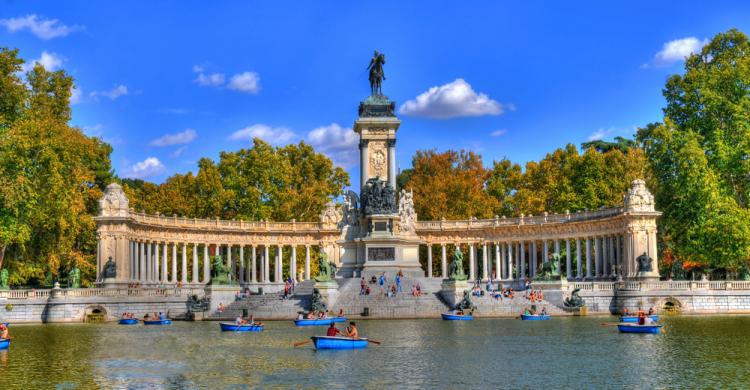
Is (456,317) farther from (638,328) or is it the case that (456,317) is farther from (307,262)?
(307,262)

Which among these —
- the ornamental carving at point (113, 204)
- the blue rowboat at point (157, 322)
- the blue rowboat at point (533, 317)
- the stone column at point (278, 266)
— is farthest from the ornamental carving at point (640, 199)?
the ornamental carving at point (113, 204)

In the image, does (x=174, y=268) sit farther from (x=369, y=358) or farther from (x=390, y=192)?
(x=369, y=358)

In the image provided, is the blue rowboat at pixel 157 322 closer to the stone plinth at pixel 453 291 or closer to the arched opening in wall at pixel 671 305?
the stone plinth at pixel 453 291

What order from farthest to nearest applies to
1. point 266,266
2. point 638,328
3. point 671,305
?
point 266,266, point 671,305, point 638,328

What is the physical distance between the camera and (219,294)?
5862 cm

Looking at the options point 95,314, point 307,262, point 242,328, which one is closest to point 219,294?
point 95,314

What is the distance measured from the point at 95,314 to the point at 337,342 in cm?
2793

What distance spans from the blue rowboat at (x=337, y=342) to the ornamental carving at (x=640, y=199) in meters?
41.9

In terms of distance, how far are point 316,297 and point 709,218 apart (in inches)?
1093

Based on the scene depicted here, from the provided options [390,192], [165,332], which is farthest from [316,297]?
[390,192]

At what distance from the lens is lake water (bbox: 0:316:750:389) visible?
24.8 metres

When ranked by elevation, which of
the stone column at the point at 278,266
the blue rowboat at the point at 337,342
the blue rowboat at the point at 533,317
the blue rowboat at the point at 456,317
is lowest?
the blue rowboat at the point at 533,317

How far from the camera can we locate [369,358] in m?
30.0

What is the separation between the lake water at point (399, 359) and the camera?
2483 centimetres
